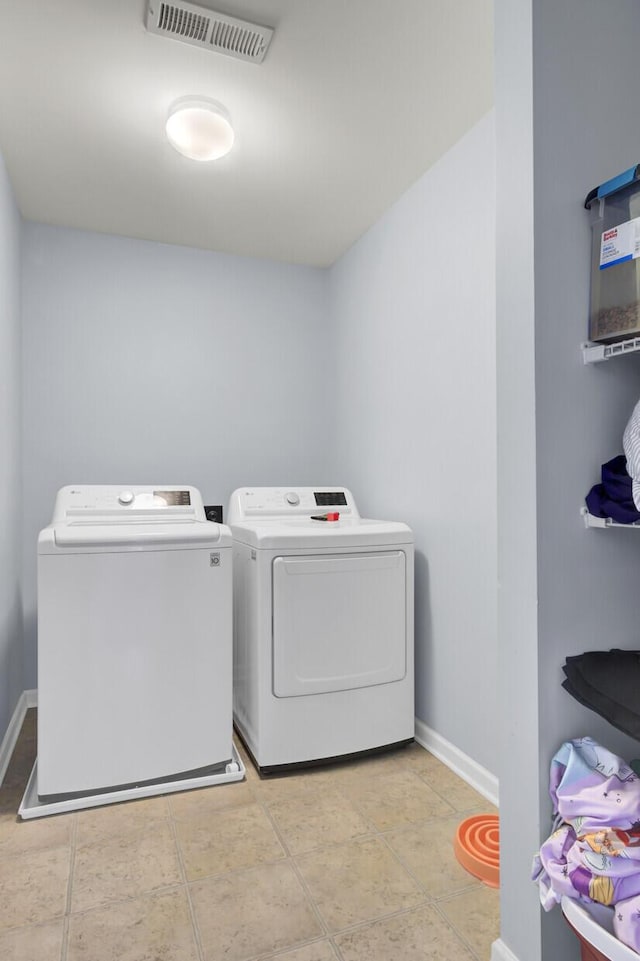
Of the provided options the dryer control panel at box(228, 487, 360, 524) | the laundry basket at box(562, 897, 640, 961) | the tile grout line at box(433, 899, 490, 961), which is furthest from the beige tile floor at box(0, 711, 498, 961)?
the dryer control panel at box(228, 487, 360, 524)

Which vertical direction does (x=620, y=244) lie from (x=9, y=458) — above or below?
above

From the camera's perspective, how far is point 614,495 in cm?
119

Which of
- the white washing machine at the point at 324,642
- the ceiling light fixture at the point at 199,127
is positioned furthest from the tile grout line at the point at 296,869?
the ceiling light fixture at the point at 199,127

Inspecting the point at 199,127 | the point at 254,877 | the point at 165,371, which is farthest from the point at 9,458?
the point at 254,877

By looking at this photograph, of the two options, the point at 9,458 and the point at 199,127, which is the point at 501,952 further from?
the point at 199,127

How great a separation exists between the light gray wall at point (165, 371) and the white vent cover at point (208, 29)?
4.91 feet

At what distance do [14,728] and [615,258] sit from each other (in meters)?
2.79

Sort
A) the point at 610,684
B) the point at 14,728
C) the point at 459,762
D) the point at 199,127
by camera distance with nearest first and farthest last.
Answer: the point at 610,684 → the point at 199,127 → the point at 459,762 → the point at 14,728

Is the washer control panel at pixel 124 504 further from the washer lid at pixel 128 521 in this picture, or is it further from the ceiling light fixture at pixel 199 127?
the ceiling light fixture at pixel 199 127

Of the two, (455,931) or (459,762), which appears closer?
(455,931)

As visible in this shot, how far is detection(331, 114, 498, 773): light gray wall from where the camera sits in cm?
208

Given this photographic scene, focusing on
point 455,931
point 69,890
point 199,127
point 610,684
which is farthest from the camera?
point 199,127

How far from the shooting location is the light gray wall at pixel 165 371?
9.61 ft

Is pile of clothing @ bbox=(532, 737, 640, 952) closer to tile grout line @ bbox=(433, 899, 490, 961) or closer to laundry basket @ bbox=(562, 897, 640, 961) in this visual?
laundry basket @ bbox=(562, 897, 640, 961)
